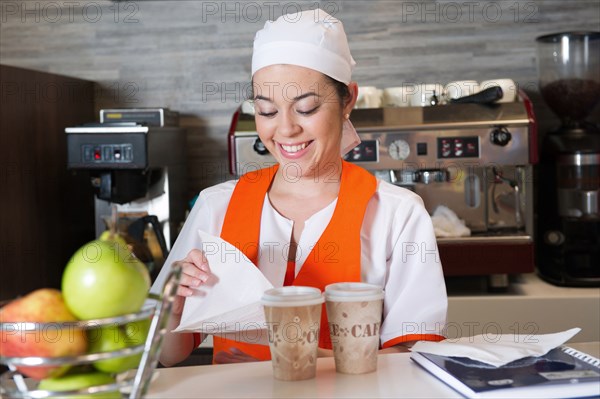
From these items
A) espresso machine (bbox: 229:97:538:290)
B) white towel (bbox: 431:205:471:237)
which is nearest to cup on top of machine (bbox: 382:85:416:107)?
espresso machine (bbox: 229:97:538:290)

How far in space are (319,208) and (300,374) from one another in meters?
0.57

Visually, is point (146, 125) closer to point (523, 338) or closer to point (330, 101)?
point (330, 101)

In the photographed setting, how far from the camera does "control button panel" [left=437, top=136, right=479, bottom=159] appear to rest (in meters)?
2.58

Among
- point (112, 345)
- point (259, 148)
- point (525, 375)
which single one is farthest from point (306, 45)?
point (259, 148)

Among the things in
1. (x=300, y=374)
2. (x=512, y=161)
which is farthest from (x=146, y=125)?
(x=300, y=374)

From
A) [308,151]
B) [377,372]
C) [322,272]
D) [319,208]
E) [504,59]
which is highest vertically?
[504,59]

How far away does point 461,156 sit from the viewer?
2.58 m

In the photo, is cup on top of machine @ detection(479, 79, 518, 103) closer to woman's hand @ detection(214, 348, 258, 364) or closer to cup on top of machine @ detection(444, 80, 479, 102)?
cup on top of machine @ detection(444, 80, 479, 102)

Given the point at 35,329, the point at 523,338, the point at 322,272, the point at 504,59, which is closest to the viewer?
the point at 35,329

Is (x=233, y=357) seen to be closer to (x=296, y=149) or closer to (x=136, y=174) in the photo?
(x=296, y=149)

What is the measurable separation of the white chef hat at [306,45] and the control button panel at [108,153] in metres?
1.16

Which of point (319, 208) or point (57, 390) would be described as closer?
point (57, 390)

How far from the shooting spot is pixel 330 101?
158 centimetres

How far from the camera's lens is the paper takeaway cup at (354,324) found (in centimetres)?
110
